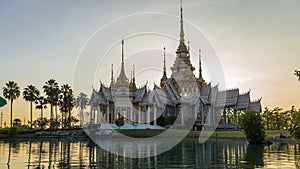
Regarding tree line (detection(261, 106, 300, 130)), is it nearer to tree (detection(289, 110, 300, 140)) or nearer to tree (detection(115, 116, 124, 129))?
tree (detection(115, 116, 124, 129))

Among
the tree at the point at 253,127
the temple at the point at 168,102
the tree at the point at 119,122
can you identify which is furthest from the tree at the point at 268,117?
the tree at the point at 253,127

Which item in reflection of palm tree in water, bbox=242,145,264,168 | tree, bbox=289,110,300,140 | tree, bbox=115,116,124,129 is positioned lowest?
reflection of palm tree in water, bbox=242,145,264,168

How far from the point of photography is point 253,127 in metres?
35.3

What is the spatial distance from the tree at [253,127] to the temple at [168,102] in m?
27.8

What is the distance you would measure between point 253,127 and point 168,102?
33903mm

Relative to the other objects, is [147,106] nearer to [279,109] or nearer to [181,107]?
[181,107]

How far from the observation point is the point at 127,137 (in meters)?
51.6

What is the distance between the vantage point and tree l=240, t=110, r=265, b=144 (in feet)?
116

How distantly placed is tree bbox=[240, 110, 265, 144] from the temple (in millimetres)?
27842

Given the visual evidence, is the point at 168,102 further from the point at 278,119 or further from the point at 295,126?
the point at 295,126

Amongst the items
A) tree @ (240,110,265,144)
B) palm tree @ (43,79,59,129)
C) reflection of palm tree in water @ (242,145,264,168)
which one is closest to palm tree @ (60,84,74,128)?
palm tree @ (43,79,59,129)

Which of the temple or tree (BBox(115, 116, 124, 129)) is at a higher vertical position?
the temple

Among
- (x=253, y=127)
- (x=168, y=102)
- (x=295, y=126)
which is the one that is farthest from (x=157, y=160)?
(x=168, y=102)

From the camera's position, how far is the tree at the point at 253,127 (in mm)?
35469
